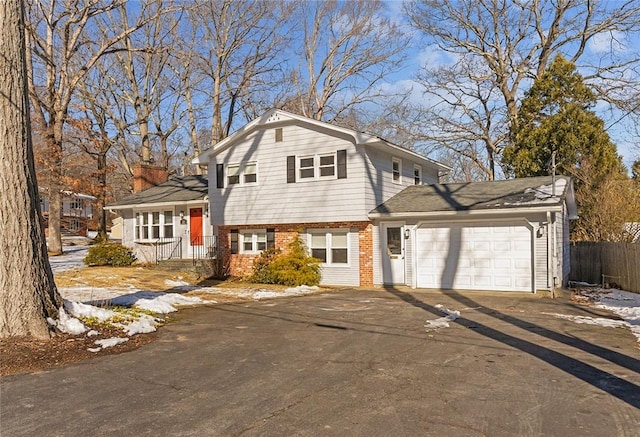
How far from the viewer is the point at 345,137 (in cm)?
1722

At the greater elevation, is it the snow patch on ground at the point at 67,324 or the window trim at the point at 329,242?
the window trim at the point at 329,242

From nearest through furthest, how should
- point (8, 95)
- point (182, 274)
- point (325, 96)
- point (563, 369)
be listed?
point (563, 369), point (8, 95), point (182, 274), point (325, 96)

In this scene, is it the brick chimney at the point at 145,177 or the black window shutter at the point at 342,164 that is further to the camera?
the brick chimney at the point at 145,177

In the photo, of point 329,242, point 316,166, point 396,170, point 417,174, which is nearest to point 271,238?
point 329,242

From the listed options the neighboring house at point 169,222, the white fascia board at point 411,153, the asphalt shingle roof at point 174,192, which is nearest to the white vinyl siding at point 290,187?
the white fascia board at point 411,153

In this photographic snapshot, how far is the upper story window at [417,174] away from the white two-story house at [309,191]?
10.8 inches

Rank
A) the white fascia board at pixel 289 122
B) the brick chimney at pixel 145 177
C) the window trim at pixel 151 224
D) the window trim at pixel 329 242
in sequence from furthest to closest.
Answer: the brick chimney at pixel 145 177
the window trim at pixel 151 224
the window trim at pixel 329 242
the white fascia board at pixel 289 122

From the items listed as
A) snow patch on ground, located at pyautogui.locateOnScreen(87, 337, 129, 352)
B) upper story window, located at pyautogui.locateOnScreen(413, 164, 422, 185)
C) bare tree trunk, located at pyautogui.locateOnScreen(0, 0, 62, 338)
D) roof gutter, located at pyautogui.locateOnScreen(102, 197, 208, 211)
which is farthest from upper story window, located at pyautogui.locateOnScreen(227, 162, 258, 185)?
snow patch on ground, located at pyautogui.locateOnScreen(87, 337, 129, 352)

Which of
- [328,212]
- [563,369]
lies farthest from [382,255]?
[563,369]

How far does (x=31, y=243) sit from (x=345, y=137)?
11566 millimetres

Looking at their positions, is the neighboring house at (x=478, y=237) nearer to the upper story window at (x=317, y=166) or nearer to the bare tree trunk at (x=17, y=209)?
the upper story window at (x=317, y=166)

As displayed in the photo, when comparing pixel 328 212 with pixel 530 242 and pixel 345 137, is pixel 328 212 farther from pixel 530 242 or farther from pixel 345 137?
pixel 530 242

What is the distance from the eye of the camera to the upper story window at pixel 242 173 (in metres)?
19.2

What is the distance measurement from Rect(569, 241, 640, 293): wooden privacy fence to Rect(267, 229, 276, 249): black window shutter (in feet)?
39.8
